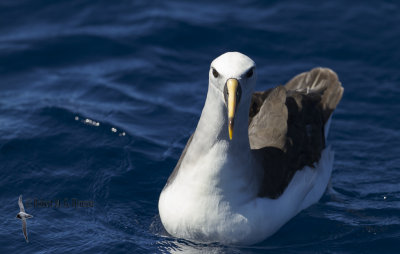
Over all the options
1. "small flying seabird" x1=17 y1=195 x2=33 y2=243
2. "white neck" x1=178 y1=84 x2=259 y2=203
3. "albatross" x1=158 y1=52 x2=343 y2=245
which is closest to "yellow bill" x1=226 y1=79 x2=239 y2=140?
"albatross" x1=158 y1=52 x2=343 y2=245

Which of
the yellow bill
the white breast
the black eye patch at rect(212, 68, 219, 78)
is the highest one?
the black eye patch at rect(212, 68, 219, 78)

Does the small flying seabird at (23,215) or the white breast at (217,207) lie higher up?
the white breast at (217,207)

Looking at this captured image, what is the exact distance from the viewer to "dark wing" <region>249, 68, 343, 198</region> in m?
7.93

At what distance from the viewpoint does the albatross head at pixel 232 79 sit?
6.61 meters

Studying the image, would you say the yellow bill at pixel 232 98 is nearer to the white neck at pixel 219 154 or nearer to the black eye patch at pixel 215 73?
the black eye patch at pixel 215 73

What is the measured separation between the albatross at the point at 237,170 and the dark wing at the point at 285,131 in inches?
0.5

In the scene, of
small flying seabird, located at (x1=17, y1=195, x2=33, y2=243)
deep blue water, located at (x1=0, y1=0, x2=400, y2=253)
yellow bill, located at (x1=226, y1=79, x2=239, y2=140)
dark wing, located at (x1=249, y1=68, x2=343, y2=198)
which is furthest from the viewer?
deep blue water, located at (x1=0, y1=0, x2=400, y2=253)

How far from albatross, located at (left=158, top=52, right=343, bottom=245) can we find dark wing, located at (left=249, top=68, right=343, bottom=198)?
0.01 metres

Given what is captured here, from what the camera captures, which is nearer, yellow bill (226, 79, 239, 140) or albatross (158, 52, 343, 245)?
yellow bill (226, 79, 239, 140)

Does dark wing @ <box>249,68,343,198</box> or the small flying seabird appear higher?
dark wing @ <box>249,68,343,198</box>

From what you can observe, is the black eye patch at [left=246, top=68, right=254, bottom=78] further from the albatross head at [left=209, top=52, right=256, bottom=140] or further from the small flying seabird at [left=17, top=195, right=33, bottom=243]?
the small flying seabird at [left=17, top=195, right=33, bottom=243]

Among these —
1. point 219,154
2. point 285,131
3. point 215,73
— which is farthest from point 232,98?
point 285,131

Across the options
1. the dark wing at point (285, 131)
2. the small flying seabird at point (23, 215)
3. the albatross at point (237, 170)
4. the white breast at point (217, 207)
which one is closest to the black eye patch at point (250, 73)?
the albatross at point (237, 170)

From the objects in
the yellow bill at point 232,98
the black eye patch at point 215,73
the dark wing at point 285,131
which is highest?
the black eye patch at point 215,73
